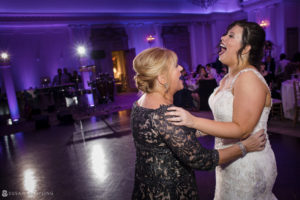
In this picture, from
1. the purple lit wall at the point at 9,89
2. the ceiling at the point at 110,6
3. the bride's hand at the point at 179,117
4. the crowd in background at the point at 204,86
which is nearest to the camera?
the bride's hand at the point at 179,117

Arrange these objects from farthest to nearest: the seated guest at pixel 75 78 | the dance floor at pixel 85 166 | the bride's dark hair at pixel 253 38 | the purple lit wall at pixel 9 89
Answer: the seated guest at pixel 75 78 → the purple lit wall at pixel 9 89 → the dance floor at pixel 85 166 → the bride's dark hair at pixel 253 38

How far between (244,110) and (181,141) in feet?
1.42

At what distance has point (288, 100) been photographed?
5.39 m

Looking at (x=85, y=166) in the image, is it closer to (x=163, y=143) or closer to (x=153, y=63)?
(x=163, y=143)

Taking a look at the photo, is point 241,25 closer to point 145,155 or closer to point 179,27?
point 145,155

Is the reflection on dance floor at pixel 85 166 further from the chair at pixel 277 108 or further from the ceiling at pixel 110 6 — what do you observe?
the ceiling at pixel 110 6

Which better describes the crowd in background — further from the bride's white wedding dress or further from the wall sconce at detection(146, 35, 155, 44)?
the bride's white wedding dress

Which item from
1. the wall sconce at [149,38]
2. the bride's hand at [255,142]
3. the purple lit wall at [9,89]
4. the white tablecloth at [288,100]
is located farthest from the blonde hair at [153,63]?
the wall sconce at [149,38]

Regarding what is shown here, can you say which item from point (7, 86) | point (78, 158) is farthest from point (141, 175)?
point (7, 86)

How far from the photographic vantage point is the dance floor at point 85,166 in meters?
3.16

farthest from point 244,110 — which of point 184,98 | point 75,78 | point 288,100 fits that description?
point 75,78

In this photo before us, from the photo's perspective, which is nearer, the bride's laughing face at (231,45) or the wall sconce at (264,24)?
the bride's laughing face at (231,45)

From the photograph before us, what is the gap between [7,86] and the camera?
8.68 metres

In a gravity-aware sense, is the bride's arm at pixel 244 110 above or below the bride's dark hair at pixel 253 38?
below
